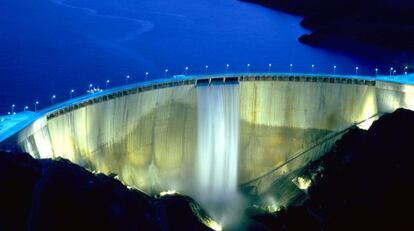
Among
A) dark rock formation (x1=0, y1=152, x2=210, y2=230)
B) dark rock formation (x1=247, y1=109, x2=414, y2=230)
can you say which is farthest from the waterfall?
dark rock formation (x1=0, y1=152, x2=210, y2=230)

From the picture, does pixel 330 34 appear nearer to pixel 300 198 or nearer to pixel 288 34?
pixel 288 34

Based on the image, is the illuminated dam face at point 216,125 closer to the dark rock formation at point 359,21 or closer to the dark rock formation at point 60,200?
the dark rock formation at point 60,200

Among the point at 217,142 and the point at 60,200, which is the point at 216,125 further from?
the point at 60,200

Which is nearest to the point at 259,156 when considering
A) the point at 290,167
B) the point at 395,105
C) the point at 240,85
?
the point at 290,167

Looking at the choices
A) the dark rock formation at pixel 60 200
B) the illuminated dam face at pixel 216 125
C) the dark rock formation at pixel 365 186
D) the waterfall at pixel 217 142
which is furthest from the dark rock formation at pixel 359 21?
the dark rock formation at pixel 60 200

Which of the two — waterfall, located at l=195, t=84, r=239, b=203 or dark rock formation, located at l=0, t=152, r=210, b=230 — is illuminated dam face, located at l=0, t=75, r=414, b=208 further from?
dark rock formation, located at l=0, t=152, r=210, b=230
